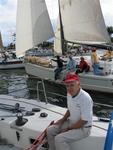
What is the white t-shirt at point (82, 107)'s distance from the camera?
520 centimetres

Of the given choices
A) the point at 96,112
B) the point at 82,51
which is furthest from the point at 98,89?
the point at 82,51

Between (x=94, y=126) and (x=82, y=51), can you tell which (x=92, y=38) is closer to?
(x=82, y=51)

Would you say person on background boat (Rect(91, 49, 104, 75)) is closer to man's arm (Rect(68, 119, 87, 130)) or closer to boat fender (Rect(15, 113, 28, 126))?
boat fender (Rect(15, 113, 28, 126))

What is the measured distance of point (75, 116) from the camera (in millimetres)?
5367

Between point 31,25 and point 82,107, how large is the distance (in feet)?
50.5

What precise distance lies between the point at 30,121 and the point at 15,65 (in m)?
29.4

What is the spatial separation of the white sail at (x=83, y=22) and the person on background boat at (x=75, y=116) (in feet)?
45.9

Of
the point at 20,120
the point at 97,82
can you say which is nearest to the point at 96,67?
the point at 97,82

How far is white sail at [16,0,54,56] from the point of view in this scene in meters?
19.5

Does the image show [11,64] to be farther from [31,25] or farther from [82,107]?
[82,107]

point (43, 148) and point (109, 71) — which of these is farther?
point (109, 71)

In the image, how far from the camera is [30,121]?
21.2ft

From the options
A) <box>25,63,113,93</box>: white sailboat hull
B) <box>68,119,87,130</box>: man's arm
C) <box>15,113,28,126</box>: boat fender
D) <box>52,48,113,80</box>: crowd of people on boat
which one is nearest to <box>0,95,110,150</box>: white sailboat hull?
<box>15,113,28,126</box>: boat fender

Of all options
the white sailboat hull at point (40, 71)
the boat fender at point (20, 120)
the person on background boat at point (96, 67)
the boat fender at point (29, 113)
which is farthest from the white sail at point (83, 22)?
Answer: the boat fender at point (20, 120)
